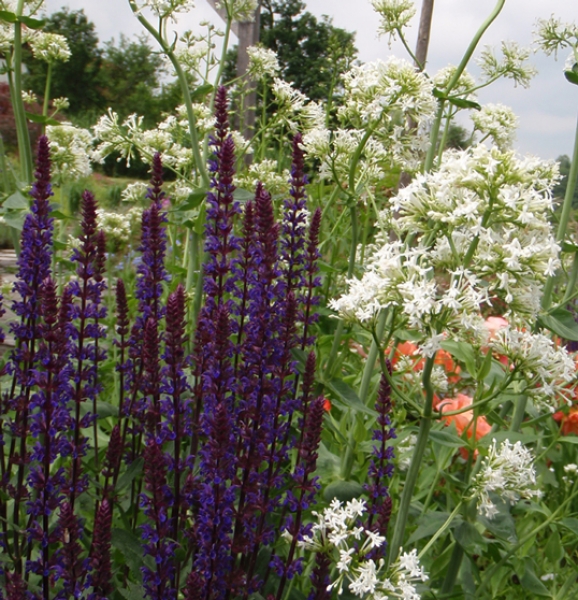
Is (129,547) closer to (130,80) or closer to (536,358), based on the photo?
(536,358)

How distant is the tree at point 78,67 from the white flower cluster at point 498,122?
26694 millimetres

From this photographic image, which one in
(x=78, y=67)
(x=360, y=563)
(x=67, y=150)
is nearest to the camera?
(x=360, y=563)

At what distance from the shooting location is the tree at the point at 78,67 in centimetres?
2960

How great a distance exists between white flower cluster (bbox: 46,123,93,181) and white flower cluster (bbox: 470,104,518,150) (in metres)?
2.12

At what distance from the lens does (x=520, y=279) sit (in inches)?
59.5

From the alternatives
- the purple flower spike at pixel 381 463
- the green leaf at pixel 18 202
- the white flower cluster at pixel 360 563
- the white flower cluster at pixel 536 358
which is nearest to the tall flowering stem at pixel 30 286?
the green leaf at pixel 18 202

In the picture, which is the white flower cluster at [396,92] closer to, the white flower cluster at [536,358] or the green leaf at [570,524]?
the white flower cluster at [536,358]

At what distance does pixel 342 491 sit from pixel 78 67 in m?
32.7

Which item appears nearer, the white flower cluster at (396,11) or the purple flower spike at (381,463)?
the purple flower spike at (381,463)

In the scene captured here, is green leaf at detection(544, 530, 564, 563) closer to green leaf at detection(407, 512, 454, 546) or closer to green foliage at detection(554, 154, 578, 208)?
green leaf at detection(407, 512, 454, 546)

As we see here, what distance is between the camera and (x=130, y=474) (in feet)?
5.88

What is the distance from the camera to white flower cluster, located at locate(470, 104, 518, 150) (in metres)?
3.04

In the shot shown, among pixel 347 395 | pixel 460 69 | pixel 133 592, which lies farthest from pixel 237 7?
pixel 133 592

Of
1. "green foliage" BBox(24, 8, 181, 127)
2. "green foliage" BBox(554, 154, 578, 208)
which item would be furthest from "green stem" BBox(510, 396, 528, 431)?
"green foliage" BBox(24, 8, 181, 127)
